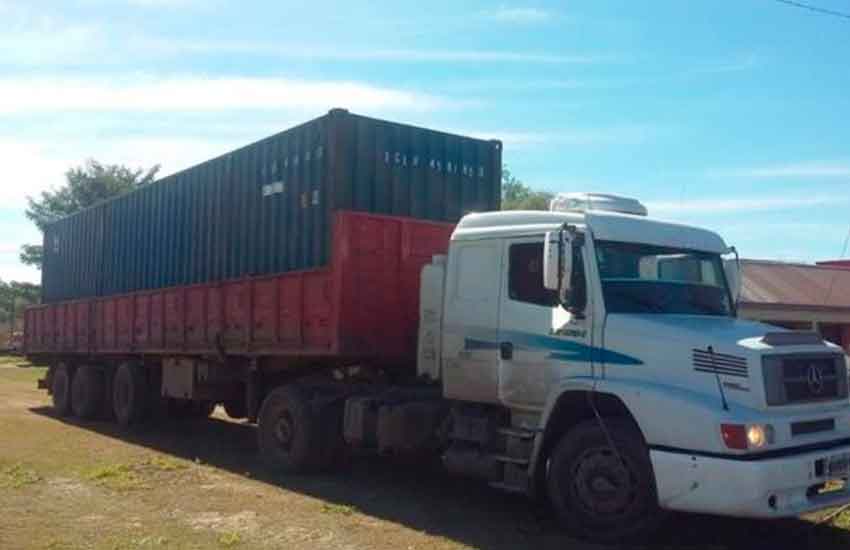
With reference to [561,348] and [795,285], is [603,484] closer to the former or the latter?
[561,348]

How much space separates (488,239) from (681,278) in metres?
1.80

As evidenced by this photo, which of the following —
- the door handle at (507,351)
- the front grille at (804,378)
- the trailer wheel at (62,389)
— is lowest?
the trailer wheel at (62,389)

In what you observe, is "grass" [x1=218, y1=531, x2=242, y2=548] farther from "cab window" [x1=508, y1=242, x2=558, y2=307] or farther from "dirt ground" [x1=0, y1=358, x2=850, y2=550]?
"cab window" [x1=508, y1=242, x2=558, y2=307]

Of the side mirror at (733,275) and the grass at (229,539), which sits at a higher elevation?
the side mirror at (733,275)

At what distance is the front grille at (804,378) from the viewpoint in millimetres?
6996

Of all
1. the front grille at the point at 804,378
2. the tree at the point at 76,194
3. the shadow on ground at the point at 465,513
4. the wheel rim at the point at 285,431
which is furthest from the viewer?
the tree at the point at 76,194

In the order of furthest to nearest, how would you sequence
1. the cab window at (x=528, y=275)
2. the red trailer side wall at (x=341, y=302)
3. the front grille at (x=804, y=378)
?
1. the red trailer side wall at (x=341, y=302)
2. the cab window at (x=528, y=275)
3. the front grille at (x=804, y=378)

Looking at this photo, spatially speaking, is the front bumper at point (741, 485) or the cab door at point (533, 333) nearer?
the front bumper at point (741, 485)

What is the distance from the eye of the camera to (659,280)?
8.09 meters

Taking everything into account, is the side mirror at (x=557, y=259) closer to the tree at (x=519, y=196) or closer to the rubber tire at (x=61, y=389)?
the rubber tire at (x=61, y=389)

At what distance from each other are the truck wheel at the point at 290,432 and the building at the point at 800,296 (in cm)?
1774

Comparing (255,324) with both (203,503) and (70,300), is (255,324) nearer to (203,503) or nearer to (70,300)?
(203,503)

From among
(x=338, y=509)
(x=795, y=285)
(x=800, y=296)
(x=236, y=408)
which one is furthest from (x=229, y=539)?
(x=795, y=285)

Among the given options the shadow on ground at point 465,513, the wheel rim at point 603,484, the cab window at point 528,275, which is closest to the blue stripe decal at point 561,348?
the cab window at point 528,275
